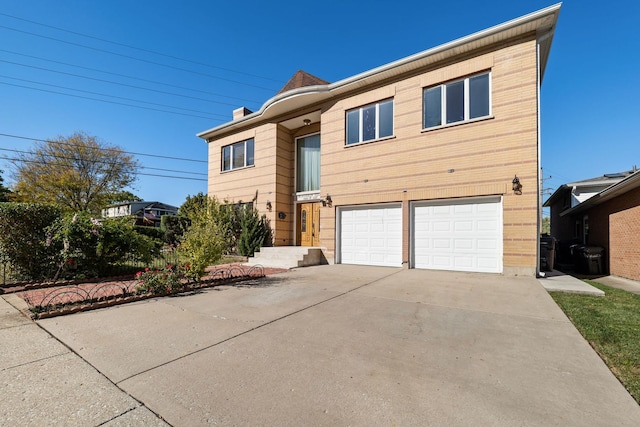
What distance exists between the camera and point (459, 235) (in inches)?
362

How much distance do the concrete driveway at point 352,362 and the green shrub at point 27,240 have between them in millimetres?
4082

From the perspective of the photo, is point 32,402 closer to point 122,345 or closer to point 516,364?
point 122,345

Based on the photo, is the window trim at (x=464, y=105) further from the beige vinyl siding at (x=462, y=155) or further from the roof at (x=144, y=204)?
the roof at (x=144, y=204)

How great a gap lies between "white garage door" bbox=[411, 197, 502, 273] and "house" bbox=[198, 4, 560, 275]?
32 mm

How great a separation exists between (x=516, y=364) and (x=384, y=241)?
7729 mm

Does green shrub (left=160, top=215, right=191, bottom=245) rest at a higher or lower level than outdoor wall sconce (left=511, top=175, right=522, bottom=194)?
lower

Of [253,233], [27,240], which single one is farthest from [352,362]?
[253,233]

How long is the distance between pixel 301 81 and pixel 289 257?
30.2 ft

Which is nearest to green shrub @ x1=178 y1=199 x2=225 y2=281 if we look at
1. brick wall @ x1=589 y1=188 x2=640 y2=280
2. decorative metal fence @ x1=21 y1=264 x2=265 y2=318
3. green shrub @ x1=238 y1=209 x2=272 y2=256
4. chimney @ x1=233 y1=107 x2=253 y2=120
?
decorative metal fence @ x1=21 y1=264 x2=265 y2=318

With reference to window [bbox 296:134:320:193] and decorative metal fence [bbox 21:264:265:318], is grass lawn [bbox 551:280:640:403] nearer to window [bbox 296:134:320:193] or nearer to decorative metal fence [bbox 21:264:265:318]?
decorative metal fence [bbox 21:264:265:318]

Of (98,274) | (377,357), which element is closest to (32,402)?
(377,357)

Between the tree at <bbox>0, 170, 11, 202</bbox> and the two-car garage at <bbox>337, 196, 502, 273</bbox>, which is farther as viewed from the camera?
the tree at <bbox>0, 170, 11, 202</bbox>

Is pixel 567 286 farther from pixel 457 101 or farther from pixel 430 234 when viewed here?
pixel 457 101

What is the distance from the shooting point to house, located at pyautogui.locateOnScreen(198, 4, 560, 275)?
8.21 m
